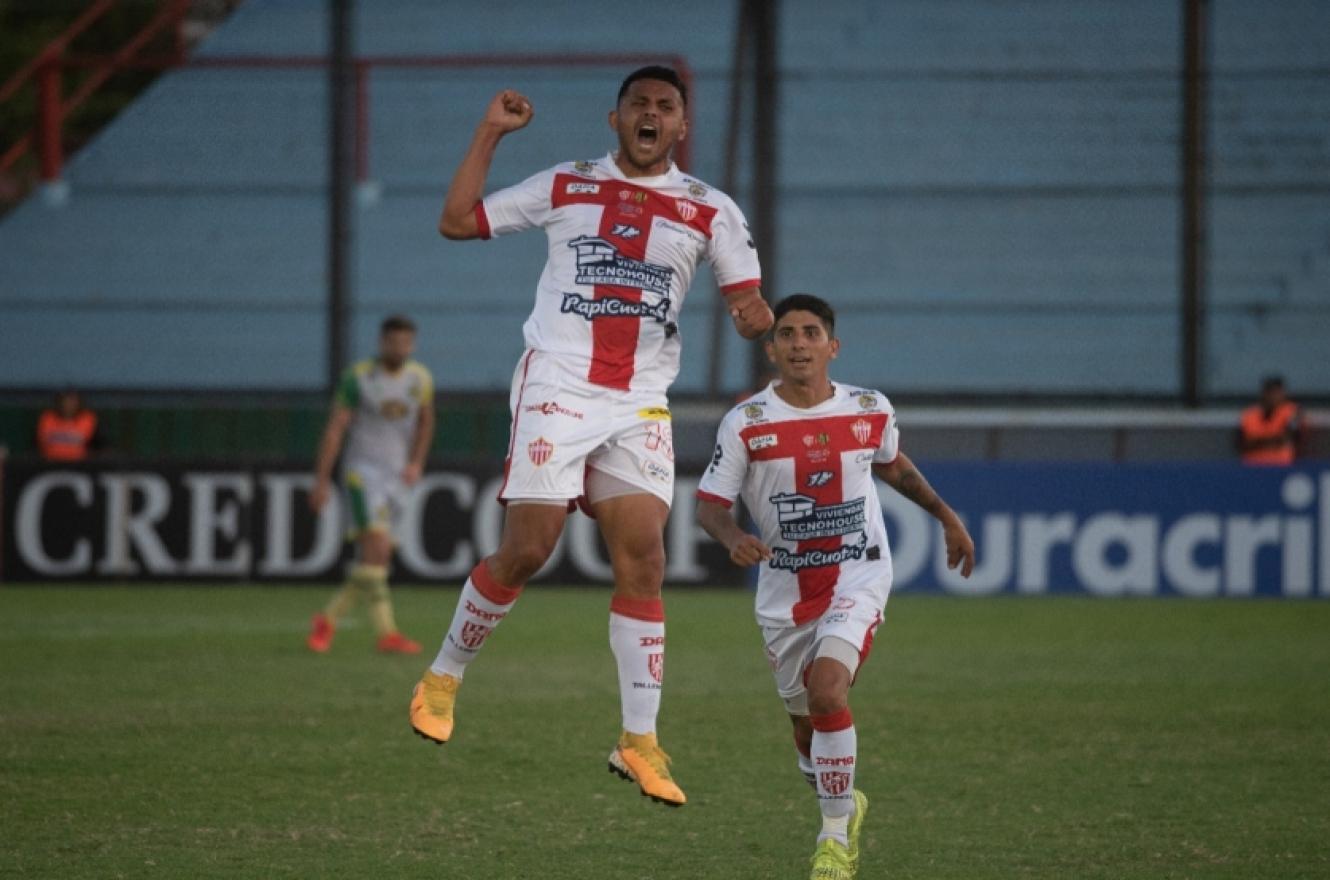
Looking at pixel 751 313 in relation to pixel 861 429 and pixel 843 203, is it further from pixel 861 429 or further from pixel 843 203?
pixel 843 203

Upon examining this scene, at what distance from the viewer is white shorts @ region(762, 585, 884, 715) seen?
261 inches

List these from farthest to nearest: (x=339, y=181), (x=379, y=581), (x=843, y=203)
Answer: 1. (x=843, y=203)
2. (x=339, y=181)
3. (x=379, y=581)

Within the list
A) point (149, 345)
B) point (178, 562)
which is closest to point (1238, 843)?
point (178, 562)

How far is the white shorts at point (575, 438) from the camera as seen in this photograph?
652 cm

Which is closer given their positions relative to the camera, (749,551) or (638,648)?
(749,551)

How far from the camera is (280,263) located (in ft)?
80.1

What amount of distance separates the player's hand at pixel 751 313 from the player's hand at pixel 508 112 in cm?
88

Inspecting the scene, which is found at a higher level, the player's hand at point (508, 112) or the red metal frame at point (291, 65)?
the red metal frame at point (291, 65)

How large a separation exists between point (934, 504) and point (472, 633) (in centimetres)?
158

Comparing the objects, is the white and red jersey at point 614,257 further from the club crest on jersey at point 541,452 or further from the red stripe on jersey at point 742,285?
the club crest on jersey at point 541,452

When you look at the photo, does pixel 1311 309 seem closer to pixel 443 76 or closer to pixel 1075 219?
pixel 1075 219

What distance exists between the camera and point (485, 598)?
6.71m

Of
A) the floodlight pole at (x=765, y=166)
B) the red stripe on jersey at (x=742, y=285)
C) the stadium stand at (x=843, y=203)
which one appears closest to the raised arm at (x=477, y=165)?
the red stripe on jersey at (x=742, y=285)

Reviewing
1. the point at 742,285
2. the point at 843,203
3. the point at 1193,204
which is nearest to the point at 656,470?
the point at 742,285
